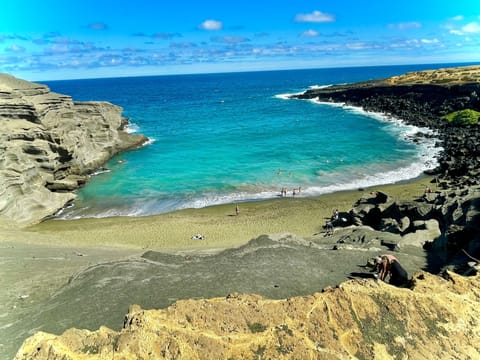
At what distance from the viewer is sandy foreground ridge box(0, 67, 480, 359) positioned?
7.30m

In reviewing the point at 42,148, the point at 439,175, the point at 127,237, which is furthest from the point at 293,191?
the point at 42,148

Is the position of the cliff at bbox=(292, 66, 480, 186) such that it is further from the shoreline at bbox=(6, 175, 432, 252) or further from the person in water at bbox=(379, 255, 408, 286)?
the person in water at bbox=(379, 255, 408, 286)

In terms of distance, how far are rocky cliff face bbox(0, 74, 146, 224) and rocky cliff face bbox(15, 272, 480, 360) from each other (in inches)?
1020

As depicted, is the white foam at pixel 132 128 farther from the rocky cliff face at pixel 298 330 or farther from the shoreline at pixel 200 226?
the rocky cliff face at pixel 298 330

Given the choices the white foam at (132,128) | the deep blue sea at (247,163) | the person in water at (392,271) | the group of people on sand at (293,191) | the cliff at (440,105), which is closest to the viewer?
the person in water at (392,271)

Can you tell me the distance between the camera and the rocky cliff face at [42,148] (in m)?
30.0

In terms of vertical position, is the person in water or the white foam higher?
the person in water

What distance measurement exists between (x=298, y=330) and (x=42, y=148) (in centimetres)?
3342

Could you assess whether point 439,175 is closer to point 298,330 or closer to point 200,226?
point 200,226

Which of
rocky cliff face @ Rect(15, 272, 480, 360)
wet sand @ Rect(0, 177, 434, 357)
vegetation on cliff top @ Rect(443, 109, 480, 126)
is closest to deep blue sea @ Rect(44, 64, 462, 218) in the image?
wet sand @ Rect(0, 177, 434, 357)

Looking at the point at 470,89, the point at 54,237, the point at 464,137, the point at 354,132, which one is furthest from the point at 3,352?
the point at 470,89

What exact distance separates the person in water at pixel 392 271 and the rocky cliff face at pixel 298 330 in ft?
Answer: 7.39

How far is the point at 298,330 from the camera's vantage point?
750cm

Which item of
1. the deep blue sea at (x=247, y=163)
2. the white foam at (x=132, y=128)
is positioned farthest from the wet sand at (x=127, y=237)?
the white foam at (x=132, y=128)
